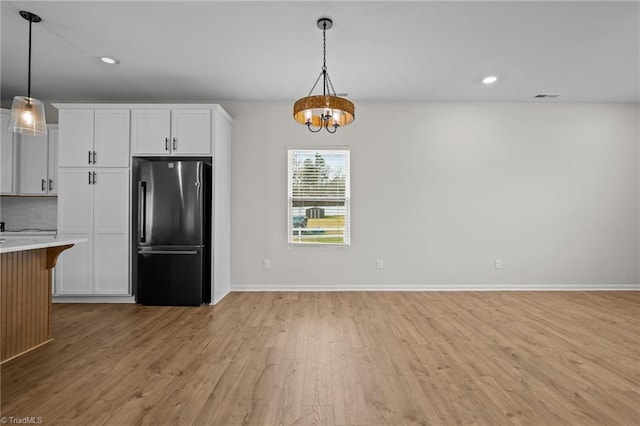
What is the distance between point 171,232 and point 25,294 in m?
1.46

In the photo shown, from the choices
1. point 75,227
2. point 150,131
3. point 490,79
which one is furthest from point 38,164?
point 490,79

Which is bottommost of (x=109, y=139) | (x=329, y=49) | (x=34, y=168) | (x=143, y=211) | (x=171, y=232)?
(x=171, y=232)

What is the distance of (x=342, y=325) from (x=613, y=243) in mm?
4378

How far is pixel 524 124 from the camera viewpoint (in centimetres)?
460

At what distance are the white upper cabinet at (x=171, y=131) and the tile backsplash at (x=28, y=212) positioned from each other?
1.80 m

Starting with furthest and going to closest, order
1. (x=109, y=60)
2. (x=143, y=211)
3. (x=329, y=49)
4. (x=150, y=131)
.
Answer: (x=150, y=131), (x=143, y=211), (x=109, y=60), (x=329, y=49)

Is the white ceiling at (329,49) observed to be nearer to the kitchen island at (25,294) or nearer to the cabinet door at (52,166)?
the cabinet door at (52,166)

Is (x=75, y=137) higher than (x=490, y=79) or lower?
lower

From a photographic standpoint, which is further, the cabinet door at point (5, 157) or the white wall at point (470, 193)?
the white wall at point (470, 193)

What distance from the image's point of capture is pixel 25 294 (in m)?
2.47

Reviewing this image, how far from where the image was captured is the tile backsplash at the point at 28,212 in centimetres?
443

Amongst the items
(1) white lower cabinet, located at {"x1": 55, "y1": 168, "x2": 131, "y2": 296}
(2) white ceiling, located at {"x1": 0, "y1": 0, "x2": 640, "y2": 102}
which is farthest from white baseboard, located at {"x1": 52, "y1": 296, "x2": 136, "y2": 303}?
(2) white ceiling, located at {"x1": 0, "y1": 0, "x2": 640, "y2": 102}

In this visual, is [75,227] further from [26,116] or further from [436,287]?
[436,287]

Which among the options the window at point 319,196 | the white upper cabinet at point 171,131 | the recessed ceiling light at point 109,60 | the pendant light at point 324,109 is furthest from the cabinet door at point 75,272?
the pendant light at point 324,109
